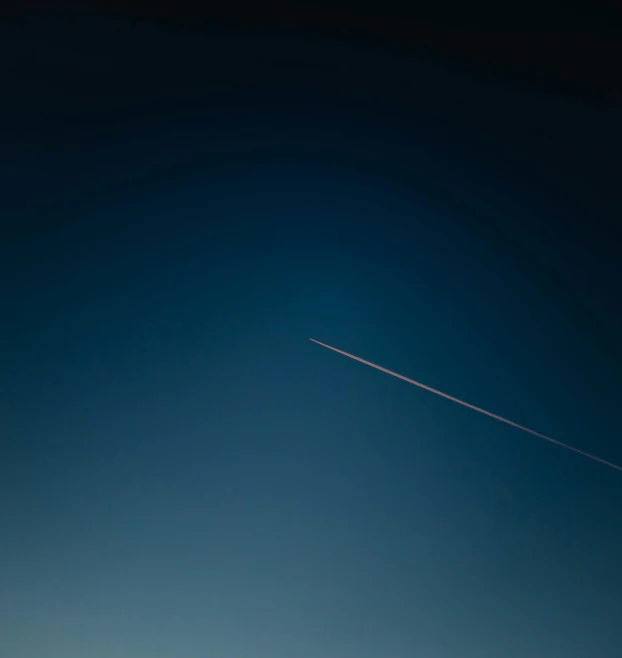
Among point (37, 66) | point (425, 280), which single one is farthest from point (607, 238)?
point (37, 66)

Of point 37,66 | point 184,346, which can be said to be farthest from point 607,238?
point 37,66

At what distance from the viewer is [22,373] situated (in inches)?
95.4

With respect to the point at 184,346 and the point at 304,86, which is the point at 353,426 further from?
the point at 304,86

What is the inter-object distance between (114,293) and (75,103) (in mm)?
794

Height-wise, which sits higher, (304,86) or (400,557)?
(304,86)

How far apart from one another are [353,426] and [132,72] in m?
1.69

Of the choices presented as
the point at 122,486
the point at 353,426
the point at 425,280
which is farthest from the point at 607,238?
the point at 122,486

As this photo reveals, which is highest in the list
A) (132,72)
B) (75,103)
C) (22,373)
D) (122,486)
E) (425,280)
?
(132,72)

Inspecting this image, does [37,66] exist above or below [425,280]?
above

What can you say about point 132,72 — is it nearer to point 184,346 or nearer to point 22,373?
point 184,346

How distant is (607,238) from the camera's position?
2.40 metres

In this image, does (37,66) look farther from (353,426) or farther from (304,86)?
(353,426)

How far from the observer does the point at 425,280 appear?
239cm

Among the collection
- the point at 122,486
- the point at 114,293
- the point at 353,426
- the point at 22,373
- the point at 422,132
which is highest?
the point at 422,132
